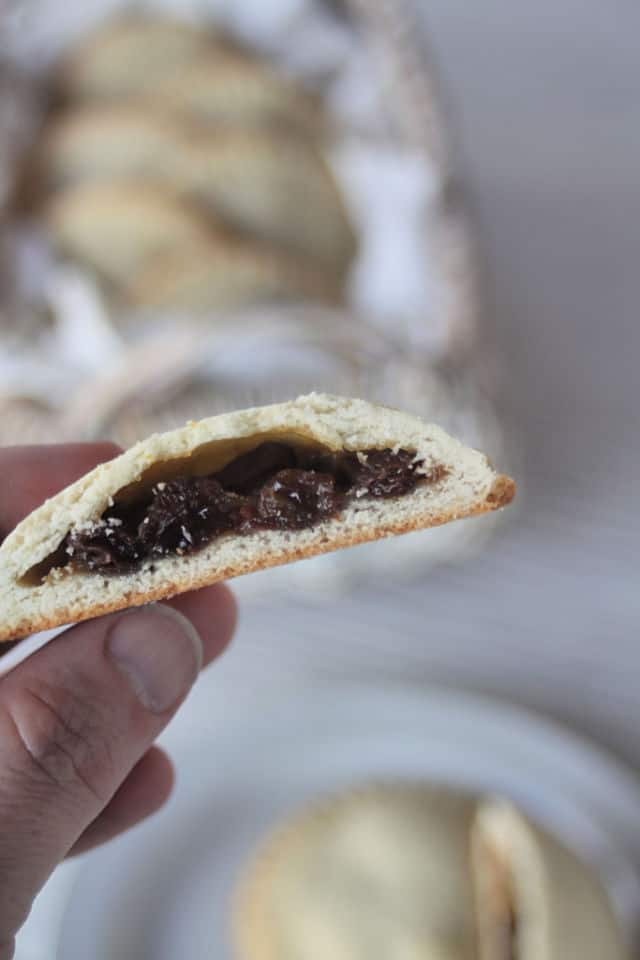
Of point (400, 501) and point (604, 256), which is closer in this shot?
point (400, 501)

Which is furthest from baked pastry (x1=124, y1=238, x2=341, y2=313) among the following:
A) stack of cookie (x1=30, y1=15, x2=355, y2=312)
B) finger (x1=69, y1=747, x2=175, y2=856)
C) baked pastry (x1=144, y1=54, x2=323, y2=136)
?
finger (x1=69, y1=747, x2=175, y2=856)

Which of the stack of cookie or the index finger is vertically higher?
the stack of cookie

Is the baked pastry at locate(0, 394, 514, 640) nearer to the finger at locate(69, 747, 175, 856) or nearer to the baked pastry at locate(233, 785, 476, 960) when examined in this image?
the finger at locate(69, 747, 175, 856)

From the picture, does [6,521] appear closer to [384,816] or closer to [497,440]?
[384,816]

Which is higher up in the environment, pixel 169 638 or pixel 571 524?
pixel 571 524

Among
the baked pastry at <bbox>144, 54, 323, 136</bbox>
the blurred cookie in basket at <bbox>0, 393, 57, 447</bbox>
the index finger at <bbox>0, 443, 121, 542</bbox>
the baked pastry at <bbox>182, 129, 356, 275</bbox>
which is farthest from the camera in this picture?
the baked pastry at <bbox>144, 54, 323, 136</bbox>

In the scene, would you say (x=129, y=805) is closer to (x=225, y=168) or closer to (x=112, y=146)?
(x=225, y=168)

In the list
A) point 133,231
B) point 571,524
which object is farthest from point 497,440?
point 133,231
